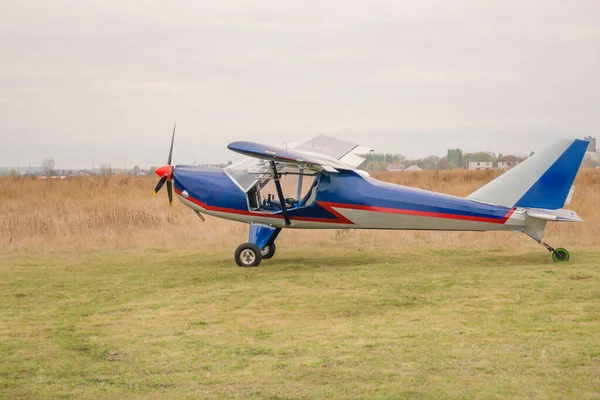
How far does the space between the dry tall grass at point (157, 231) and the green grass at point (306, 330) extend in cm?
280

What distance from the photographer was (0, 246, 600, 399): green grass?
536 cm

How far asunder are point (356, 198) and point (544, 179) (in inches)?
116

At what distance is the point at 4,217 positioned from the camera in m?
17.7

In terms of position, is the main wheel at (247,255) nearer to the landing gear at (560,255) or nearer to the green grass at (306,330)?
the green grass at (306,330)

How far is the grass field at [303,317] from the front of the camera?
17.8 ft

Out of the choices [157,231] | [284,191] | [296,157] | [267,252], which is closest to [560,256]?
[296,157]

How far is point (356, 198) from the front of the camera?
38.7 feet

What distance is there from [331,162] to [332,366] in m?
6.28

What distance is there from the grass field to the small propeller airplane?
686 mm

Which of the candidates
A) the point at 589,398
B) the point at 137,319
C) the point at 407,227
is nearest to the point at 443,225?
the point at 407,227

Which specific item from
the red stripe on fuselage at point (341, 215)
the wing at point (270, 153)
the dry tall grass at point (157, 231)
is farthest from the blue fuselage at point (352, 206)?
the dry tall grass at point (157, 231)

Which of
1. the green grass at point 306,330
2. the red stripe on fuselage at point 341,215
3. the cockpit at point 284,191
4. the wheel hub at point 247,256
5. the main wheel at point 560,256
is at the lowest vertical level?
the green grass at point 306,330

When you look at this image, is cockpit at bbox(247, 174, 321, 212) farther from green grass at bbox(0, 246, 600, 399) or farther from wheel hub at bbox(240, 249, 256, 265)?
green grass at bbox(0, 246, 600, 399)

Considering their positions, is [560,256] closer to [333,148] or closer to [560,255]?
[560,255]
